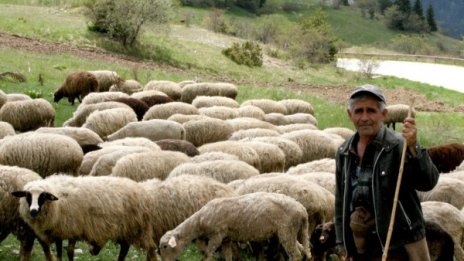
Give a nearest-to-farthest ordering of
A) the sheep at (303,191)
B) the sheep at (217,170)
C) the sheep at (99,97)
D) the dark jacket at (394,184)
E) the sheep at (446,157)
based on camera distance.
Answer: the dark jacket at (394,184)
the sheep at (303,191)
the sheep at (217,170)
the sheep at (446,157)
the sheep at (99,97)

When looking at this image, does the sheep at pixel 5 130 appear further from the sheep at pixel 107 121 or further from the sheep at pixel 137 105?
the sheep at pixel 137 105

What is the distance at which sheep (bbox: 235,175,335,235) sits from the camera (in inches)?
370

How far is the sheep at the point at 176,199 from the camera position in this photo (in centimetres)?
920

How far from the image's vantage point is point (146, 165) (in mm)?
11180

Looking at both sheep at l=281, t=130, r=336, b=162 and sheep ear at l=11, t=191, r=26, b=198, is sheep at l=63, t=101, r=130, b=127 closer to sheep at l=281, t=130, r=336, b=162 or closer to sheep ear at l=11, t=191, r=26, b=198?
sheep at l=281, t=130, r=336, b=162

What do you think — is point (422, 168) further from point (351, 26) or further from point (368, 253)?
point (351, 26)

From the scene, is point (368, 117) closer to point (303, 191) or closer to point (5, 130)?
point (303, 191)

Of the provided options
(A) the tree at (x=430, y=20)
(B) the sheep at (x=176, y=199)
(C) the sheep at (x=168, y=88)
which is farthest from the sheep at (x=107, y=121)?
(A) the tree at (x=430, y=20)

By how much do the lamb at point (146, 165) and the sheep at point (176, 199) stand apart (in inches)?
65.3

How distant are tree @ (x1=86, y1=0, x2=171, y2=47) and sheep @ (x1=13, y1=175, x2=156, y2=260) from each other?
1162 inches

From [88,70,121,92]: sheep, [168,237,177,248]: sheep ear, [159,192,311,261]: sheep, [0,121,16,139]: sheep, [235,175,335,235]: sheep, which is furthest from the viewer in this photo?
[88,70,121,92]: sheep

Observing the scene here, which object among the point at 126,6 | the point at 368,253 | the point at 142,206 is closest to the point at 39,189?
the point at 142,206

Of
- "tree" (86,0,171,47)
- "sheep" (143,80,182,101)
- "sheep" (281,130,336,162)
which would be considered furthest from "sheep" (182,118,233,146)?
"tree" (86,0,171,47)

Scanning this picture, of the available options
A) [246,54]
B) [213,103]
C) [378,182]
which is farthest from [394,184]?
[246,54]
